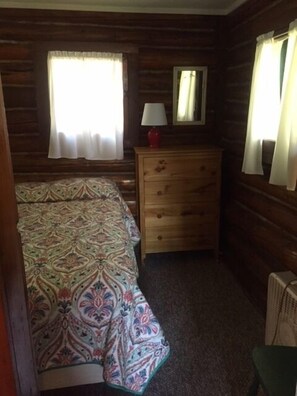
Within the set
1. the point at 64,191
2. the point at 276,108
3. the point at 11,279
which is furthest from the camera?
the point at 64,191

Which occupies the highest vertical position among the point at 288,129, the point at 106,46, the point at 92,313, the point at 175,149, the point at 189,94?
the point at 106,46

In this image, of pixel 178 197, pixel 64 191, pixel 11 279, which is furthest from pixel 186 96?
pixel 11 279

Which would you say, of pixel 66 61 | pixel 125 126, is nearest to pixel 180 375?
pixel 125 126

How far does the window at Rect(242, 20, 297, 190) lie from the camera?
1817 mm

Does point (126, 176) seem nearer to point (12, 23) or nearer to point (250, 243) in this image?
point (250, 243)

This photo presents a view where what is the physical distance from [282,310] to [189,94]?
2188mm

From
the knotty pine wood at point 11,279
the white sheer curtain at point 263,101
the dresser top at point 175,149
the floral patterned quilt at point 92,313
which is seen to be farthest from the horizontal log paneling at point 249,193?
the knotty pine wood at point 11,279

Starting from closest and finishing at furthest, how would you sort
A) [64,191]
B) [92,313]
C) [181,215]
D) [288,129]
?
[92,313], [288,129], [64,191], [181,215]

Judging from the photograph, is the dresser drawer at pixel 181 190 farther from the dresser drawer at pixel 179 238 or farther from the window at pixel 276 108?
the window at pixel 276 108

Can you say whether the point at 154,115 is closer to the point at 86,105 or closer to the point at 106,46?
the point at 86,105

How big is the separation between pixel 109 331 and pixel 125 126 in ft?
7.00

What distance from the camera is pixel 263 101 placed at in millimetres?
2174

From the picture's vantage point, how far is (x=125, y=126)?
316cm

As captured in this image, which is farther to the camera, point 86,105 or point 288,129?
Result: point 86,105
